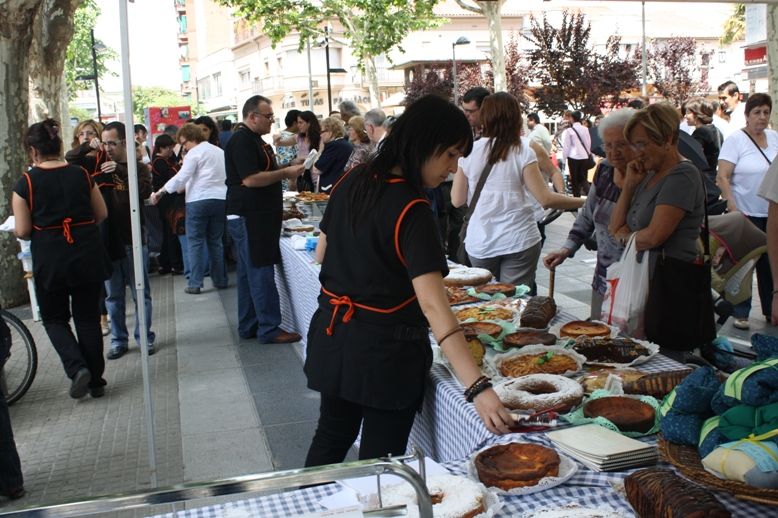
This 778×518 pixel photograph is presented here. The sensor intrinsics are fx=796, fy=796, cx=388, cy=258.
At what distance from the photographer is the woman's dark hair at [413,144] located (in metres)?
2.53

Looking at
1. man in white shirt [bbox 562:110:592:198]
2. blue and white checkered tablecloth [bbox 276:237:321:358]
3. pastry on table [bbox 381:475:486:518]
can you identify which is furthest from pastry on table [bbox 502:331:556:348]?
man in white shirt [bbox 562:110:592:198]

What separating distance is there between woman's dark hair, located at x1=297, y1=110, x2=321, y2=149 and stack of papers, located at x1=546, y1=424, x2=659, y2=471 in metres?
8.91

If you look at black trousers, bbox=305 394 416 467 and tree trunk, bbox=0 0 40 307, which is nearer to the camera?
black trousers, bbox=305 394 416 467

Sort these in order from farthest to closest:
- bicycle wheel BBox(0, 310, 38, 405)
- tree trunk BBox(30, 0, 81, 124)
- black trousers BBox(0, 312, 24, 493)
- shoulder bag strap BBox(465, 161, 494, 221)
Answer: tree trunk BBox(30, 0, 81, 124) < bicycle wheel BBox(0, 310, 38, 405) < shoulder bag strap BBox(465, 161, 494, 221) < black trousers BBox(0, 312, 24, 493)

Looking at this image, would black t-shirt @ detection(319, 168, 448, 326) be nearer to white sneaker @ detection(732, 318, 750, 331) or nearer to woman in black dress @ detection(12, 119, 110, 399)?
woman in black dress @ detection(12, 119, 110, 399)

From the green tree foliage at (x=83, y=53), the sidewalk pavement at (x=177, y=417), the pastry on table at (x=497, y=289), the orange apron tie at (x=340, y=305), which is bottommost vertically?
the sidewalk pavement at (x=177, y=417)

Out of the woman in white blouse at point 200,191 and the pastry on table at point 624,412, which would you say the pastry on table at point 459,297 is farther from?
the woman in white blouse at point 200,191

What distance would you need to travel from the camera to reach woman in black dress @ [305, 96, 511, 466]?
2.49 metres

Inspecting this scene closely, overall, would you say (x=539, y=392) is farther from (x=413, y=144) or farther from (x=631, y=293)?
Result: (x=631, y=293)

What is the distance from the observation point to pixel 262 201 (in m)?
6.38

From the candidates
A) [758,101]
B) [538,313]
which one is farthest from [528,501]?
[758,101]

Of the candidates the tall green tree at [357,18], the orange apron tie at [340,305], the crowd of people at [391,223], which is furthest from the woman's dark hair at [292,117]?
the tall green tree at [357,18]

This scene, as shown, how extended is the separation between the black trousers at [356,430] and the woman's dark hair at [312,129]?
27.2 feet

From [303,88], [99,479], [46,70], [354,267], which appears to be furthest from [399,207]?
[303,88]
